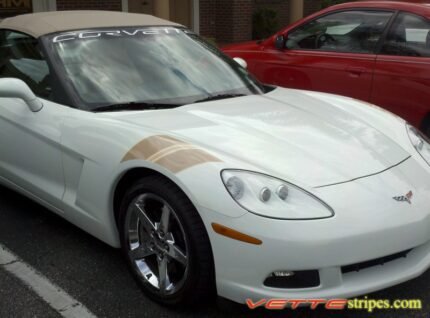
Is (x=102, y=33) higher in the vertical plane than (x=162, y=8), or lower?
higher

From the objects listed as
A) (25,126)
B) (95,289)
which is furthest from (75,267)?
(25,126)

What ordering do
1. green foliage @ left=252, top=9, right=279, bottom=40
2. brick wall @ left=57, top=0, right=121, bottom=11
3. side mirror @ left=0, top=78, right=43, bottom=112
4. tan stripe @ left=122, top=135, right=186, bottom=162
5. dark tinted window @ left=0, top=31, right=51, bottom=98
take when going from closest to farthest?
tan stripe @ left=122, top=135, right=186, bottom=162 → side mirror @ left=0, top=78, right=43, bottom=112 → dark tinted window @ left=0, top=31, right=51, bottom=98 → brick wall @ left=57, top=0, right=121, bottom=11 → green foliage @ left=252, top=9, right=279, bottom=40

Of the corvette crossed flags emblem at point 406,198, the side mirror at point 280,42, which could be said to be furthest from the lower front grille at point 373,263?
the side mirror at point 280,42

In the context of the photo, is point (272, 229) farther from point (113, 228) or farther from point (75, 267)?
point (75, 267)

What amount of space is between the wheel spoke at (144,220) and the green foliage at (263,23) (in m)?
11.5

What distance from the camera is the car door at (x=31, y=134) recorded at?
11.3 ft

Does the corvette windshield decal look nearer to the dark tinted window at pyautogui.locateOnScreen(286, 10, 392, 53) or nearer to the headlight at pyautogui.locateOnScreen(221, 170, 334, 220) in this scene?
the headlight at pyautogui.locateOnScreen(221, 170, 334, 220)

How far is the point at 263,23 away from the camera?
13797mm

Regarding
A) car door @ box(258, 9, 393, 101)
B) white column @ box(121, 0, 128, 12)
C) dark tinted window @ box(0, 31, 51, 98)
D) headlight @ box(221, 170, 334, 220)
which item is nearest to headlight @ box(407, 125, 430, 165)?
headlight @ box(221, 170, 334, 220)

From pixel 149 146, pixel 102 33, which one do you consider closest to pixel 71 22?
pixel 102 33

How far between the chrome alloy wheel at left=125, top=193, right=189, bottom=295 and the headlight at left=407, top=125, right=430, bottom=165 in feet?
5.01

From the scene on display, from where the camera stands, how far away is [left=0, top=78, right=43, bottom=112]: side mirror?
339 centimetres

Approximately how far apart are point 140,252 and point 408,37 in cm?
337

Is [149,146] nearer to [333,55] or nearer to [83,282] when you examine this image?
[83,282]
